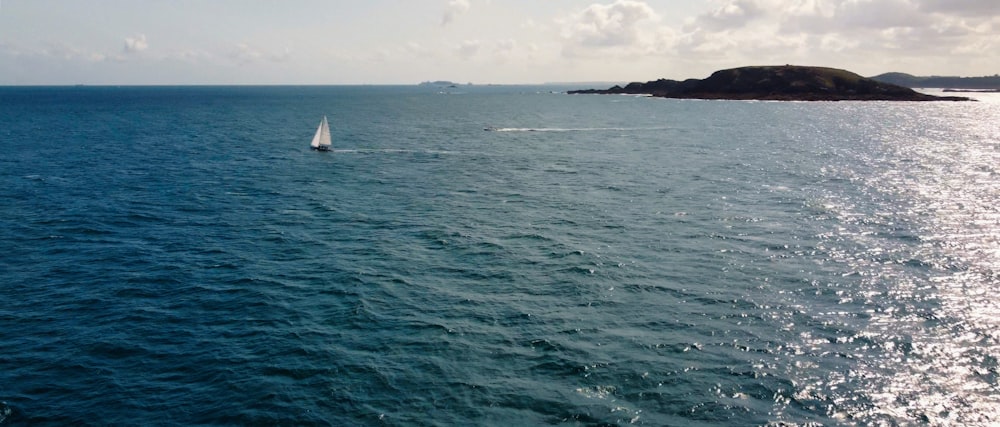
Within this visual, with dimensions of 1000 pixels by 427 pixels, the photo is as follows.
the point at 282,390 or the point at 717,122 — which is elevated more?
the point at 717,122

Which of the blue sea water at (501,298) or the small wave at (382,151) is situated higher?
the small wave at (382,151)

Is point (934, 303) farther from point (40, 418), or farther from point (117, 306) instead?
point (117, 306)

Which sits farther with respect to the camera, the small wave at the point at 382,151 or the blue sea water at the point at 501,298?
the small wave at the point at 382,151

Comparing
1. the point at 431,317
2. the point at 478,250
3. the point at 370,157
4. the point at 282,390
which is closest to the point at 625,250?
Answer: the point at 478,250

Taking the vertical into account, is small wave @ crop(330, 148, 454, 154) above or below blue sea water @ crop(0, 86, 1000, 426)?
above

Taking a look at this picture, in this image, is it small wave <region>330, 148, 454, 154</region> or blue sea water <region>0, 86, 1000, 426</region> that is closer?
blue sea water <region>0, 86, 1000, 426</region>

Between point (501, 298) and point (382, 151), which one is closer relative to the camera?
point (501, 298)

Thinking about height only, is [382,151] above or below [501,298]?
above

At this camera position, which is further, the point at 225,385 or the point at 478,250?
the point at 478,250
